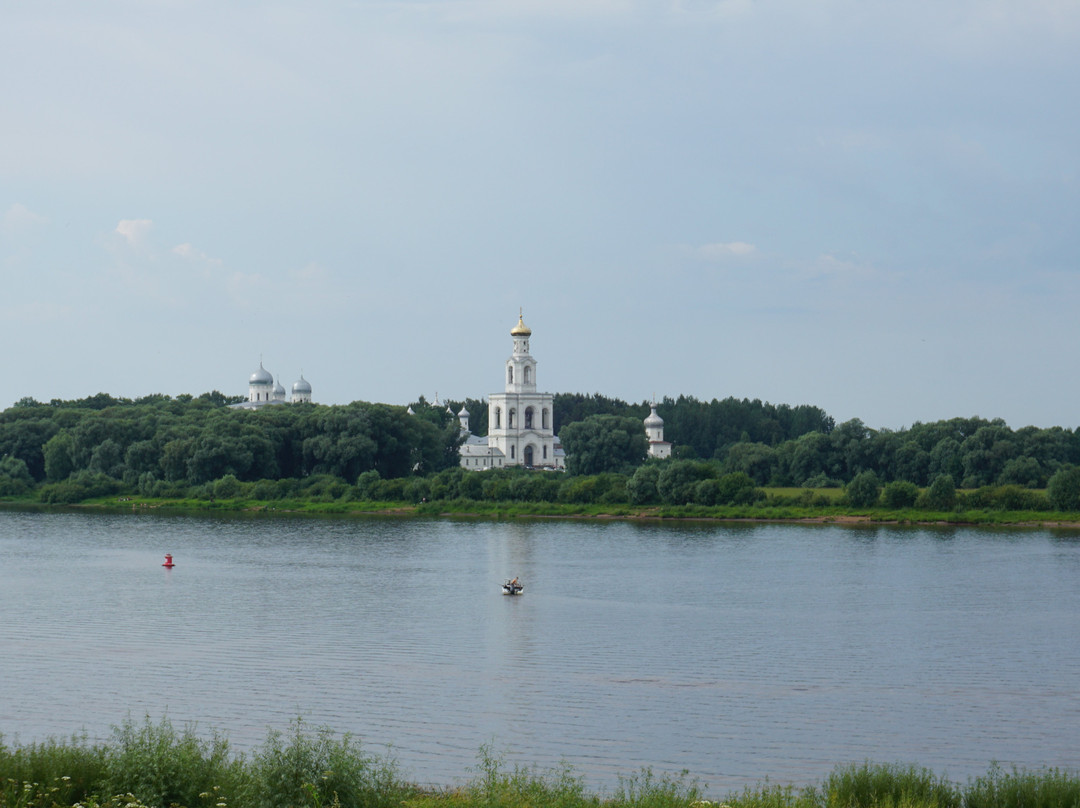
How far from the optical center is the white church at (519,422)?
111 metres

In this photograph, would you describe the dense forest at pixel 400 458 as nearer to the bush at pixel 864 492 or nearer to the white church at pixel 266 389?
the bush at pixel 864 492

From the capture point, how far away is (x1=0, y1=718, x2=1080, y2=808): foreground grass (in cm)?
1270

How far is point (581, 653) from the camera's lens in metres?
26.3

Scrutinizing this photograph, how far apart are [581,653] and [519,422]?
85407 millimetres

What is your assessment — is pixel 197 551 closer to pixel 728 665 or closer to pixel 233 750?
pixel 728 665

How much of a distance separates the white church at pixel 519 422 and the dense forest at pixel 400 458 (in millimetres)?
18847

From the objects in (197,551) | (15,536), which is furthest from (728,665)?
(15,536)

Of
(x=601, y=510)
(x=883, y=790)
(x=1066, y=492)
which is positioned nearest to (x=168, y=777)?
(x=883, y=790)

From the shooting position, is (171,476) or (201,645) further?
(171,476)

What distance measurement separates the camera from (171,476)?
78.4m

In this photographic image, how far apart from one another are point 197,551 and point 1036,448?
44678mm

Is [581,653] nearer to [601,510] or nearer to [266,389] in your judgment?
[601,510]

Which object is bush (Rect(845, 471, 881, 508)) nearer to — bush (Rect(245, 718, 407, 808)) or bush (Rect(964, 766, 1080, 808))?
bush (Rect(964, 766, 1080, 808))

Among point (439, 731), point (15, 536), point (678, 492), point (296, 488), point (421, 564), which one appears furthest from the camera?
point (296, 488)
